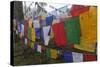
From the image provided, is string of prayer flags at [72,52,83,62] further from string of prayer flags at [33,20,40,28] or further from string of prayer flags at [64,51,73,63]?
string of prayer flags at [33,20,40,28]

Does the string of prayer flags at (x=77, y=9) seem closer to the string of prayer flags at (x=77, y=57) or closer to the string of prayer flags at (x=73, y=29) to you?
the string of prayer flags at (x=73, y=29)

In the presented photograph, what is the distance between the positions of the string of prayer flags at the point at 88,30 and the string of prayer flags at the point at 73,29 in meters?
0.06

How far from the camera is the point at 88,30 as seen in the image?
284cm

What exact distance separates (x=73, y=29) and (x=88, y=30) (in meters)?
0.22

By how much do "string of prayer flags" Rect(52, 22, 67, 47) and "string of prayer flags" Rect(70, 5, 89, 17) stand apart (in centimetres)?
21

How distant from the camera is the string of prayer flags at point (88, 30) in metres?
2.81

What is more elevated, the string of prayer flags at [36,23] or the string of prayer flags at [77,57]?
the string of prayer flags at [36,23]

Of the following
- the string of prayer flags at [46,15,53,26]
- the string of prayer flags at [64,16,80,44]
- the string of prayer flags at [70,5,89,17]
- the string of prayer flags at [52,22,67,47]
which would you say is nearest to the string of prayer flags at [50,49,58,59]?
the string of prayer flags at [52,22,67,47]

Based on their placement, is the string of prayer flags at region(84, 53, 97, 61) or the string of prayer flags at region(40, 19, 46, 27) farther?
the string of prayer flags at region(84, 53, 97, 61)

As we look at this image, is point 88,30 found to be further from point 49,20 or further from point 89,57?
point 49,20

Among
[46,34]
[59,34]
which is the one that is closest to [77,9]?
[59,34]

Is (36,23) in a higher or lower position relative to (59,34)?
higher

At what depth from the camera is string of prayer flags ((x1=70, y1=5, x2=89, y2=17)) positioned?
278 centimetres

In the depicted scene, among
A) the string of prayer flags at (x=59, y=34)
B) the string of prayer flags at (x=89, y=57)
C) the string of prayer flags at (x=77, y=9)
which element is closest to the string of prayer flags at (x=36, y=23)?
→ the string of prayer flags at (x=59, y=34)
